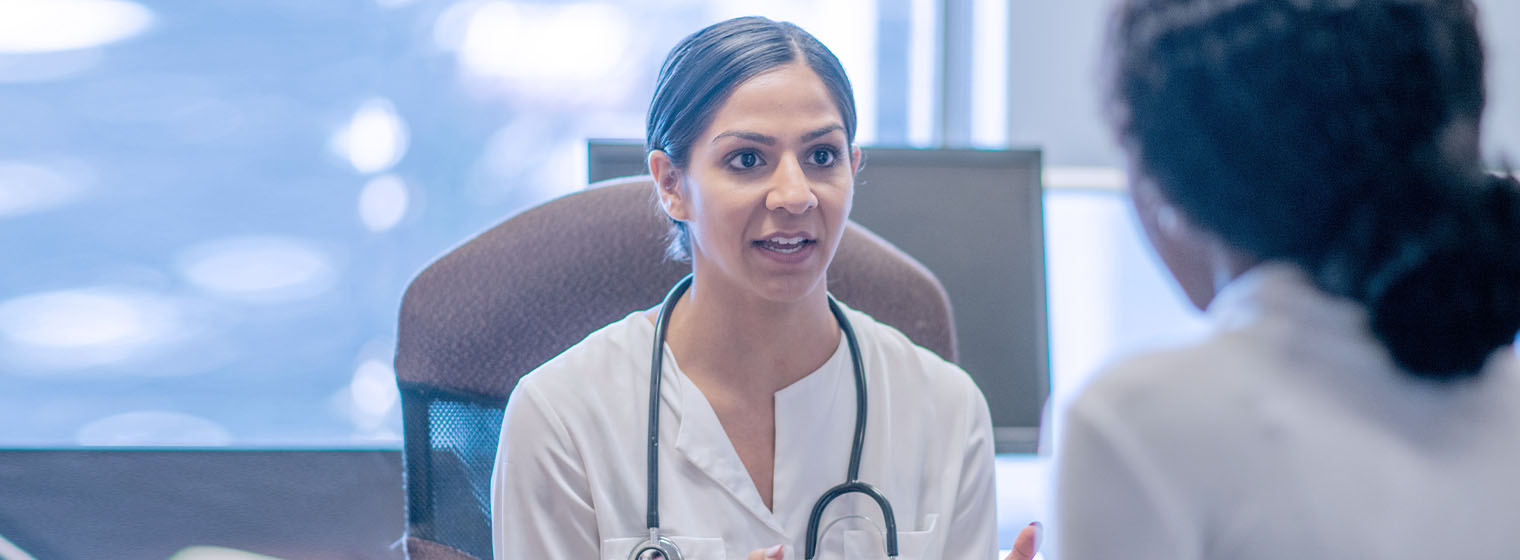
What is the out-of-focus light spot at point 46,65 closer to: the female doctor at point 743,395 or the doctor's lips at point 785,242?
the female doctor at point 743,395

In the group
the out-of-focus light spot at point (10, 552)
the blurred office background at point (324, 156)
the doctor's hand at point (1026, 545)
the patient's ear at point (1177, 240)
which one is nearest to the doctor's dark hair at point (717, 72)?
the doctor's hand at point (1026, 545)

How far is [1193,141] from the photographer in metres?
0.52

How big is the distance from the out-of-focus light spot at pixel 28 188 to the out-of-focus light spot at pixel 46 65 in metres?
0.17

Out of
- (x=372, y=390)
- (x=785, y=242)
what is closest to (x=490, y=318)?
(x=785, y=242)

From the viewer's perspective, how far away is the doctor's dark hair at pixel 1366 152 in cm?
49

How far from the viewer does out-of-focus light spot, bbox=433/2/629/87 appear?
83.4 inches

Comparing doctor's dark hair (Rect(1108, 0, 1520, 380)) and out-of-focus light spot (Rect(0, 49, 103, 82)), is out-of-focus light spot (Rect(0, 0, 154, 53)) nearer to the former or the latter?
out-of-focus light spot (Rect(0, 49, 103, 82))

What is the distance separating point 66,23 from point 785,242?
1.73 meters

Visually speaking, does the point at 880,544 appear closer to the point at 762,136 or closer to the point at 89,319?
the point at 762,136

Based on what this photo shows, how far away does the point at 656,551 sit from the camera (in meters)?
1.03

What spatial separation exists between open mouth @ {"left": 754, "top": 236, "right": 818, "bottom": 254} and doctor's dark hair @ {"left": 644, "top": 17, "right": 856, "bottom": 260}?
12 cm

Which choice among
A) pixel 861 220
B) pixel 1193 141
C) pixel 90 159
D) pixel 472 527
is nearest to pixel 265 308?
pixel 90 159

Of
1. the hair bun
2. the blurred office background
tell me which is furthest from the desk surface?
the hair bun

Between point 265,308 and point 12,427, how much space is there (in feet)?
1.68
